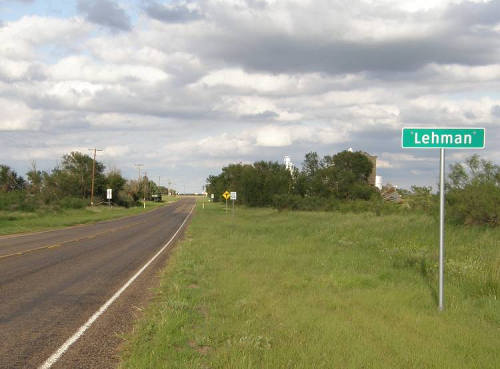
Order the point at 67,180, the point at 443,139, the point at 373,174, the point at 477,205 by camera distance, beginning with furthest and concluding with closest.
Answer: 1. the point at 373,174
2. the point at 67,180
3. the point at 477,205
4. the point at 443,139

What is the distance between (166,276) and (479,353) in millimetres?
8662

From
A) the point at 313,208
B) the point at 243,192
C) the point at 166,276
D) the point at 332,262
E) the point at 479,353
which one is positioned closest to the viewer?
the point at 479,353

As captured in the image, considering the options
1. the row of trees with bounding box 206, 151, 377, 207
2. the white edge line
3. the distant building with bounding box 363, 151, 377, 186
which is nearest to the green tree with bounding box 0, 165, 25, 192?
the row of trees with bounding box 206, 151, 377, 207

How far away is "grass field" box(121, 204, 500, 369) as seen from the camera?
5.96m

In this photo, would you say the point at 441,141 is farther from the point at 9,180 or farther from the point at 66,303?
the point at 9,180

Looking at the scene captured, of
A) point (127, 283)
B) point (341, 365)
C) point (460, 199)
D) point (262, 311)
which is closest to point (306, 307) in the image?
point (262, 311)

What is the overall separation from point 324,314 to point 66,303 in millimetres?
5160

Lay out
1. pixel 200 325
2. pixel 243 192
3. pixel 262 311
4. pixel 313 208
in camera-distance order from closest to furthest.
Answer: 1. pixel 200 325
2. pixel 262 311
3. pixel 313 208
4. pixel 243 192

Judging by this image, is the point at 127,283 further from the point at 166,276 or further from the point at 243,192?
the point at 243,192

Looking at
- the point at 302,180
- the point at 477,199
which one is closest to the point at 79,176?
the point at 302,180

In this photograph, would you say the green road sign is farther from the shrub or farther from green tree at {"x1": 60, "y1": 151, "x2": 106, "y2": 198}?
green tree at {"x1": 60, "y1": 151, "x2": 106, "y2": 198}

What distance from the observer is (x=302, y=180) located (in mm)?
87562

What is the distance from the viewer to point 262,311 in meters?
8.23

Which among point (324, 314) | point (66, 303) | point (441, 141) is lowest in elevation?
point (66, 303)
